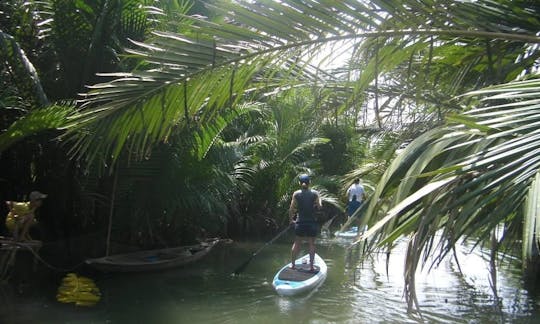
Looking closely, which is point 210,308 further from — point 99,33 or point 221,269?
point 99,33

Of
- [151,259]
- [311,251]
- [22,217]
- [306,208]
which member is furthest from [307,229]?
[22,217]

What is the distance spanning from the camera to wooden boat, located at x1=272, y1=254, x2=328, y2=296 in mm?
9445

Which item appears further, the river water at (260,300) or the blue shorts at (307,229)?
the blue shorts at (307,229)

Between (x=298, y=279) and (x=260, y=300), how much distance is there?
2.77ft

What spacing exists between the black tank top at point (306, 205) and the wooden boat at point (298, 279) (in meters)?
0.98

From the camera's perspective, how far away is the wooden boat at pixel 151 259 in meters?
10.5

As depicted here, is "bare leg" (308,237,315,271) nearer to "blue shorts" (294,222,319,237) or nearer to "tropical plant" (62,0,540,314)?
"blue shorts" (294,222,319,237)

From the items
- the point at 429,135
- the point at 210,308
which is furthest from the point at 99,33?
the point at 429,135

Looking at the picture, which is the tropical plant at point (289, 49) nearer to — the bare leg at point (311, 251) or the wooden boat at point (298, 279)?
the wooden boat at point (298, 279)

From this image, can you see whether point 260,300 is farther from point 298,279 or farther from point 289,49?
point 289,49

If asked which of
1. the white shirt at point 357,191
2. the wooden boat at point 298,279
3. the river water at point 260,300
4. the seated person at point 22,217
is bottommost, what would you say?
the river water at point 260,300

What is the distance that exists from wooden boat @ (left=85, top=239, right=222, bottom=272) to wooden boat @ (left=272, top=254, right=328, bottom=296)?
251cm

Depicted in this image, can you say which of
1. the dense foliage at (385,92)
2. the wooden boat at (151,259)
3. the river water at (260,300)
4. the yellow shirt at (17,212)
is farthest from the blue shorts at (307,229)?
the yellow shirt at (17,212)

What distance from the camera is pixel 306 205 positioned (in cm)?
1019
